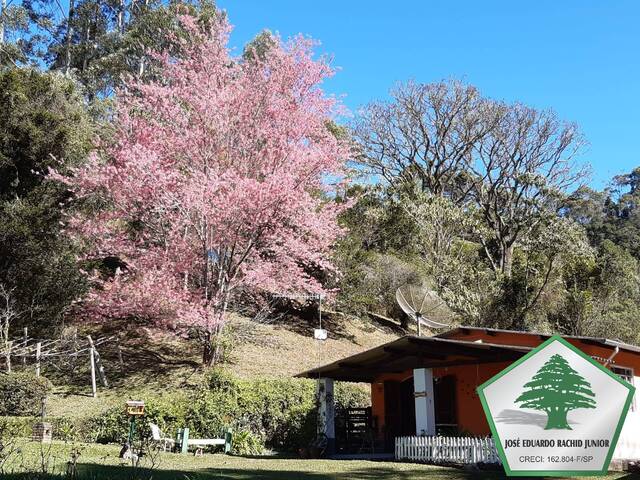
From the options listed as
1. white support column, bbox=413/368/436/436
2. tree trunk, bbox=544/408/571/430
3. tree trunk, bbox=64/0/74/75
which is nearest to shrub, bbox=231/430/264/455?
white support column, bbox=413/368/436/436

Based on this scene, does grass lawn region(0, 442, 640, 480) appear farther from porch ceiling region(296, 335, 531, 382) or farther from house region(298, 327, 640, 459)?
porch ceiling region(296, 335, 531, 382)

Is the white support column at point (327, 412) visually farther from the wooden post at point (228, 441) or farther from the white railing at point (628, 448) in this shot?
the white railing at point (628, 448)

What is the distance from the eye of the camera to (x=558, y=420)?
3869mm

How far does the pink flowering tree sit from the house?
4.51 m

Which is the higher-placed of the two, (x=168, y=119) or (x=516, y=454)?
(x=168, y=119)

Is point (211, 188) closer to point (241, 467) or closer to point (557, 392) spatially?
point (241, 467)

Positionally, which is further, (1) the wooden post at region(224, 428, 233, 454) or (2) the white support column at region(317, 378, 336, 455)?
(2) the white support column at region(317, 378, 336, 455)

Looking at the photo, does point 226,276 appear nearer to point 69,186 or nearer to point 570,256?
point 69,186

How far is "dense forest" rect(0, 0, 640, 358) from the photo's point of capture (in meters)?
19.6

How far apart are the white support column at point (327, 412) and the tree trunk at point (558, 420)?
1291cm

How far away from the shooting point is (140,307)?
18.6 m

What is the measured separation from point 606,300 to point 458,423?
14.6 meters

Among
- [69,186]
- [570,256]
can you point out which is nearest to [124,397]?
[69,186]

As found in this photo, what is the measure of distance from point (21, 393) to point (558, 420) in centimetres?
1521
